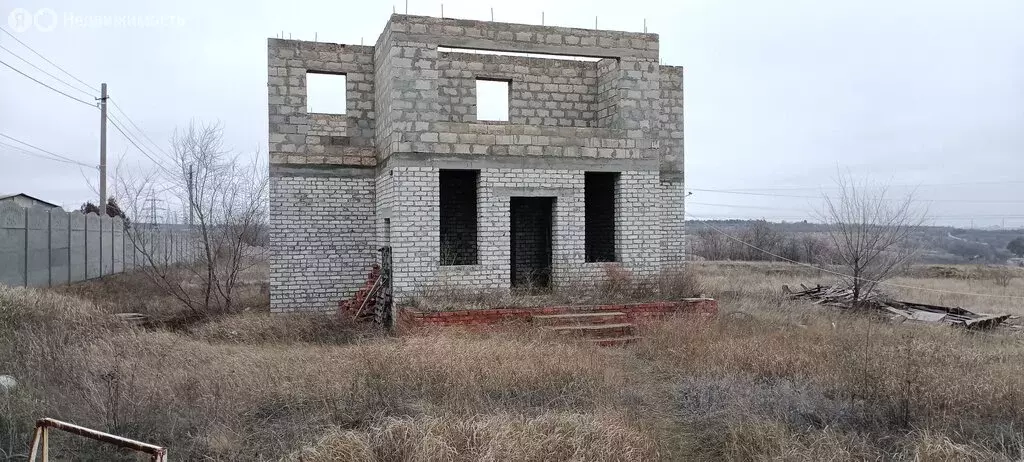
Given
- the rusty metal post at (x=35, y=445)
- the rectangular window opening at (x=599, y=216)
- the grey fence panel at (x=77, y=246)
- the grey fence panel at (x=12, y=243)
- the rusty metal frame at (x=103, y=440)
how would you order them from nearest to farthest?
the rusty metal frame at (x=103, y=440) < the rusty metal post at (x=35, y=445) < the grey fence panel at (x=12, y=243) < the rectangular window opening at (x=599, y=216) < the grey fence panel at (x=77, y=246)

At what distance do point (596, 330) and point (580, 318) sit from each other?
32 centimetres

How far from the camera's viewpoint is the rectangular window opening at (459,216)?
13328 millimetres

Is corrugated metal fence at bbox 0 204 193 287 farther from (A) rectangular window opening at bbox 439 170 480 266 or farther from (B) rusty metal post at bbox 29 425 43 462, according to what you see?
(B) rusty metal post at bbox 29 425 43 462

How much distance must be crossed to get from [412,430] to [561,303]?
540cm

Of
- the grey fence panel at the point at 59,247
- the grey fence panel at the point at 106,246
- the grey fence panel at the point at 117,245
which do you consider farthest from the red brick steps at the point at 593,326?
the grey fence panel at the point at 117,245

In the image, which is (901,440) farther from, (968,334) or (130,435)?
(968,334)

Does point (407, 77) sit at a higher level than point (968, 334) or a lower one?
higher

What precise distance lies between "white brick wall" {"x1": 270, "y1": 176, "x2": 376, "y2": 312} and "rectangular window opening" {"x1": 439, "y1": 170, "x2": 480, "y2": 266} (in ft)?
6.12

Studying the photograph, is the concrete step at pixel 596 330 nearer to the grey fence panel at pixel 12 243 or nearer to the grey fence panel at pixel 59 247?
the grey fence panel at pixel 12 243

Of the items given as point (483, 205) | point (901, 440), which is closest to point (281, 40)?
point (483, 205)

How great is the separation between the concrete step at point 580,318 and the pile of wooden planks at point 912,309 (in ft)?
22.5

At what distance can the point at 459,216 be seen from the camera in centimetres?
1350

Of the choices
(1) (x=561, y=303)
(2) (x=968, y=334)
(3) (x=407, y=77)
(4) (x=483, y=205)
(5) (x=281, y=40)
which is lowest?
(2) (x=968, y=334)

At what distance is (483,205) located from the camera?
33.9ft
